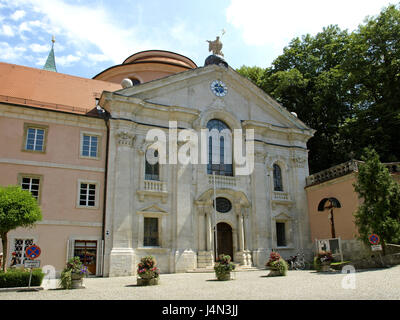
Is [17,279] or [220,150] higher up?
[220,150]

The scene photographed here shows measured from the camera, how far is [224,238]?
2628cm

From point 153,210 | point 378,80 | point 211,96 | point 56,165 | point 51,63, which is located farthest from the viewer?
point 51,63

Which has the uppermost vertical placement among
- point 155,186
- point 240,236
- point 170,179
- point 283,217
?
point 170,179

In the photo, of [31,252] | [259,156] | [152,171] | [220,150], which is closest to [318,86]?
[259,156]

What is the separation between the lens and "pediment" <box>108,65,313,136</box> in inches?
Answer: 1013

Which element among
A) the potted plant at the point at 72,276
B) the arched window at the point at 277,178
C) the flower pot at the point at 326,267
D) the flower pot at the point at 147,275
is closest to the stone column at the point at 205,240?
the arched window at the point at 277,178

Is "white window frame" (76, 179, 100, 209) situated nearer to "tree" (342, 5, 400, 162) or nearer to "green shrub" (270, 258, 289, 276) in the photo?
"green shrub" (270, 258, 289, 276)

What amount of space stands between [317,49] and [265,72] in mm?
5955

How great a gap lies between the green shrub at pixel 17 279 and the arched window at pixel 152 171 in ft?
35.5

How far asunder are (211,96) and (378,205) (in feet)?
44.7

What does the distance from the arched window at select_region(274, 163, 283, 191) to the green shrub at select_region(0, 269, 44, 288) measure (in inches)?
758

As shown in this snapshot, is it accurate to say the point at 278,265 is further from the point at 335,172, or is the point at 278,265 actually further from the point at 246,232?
the point at 335,172

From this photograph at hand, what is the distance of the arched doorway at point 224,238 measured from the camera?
85.6 ft
